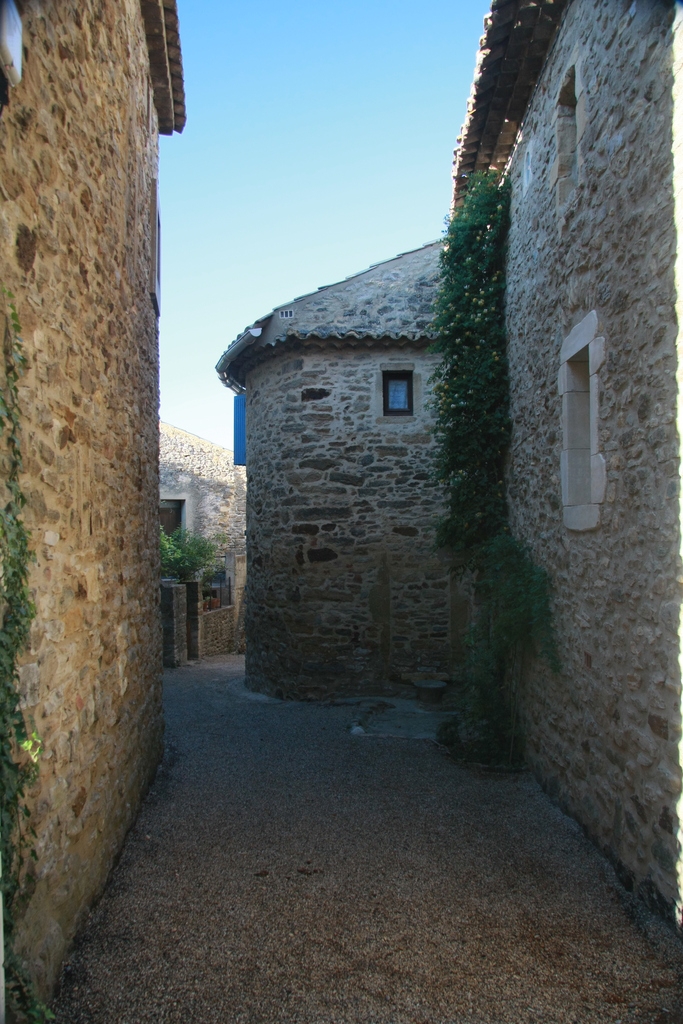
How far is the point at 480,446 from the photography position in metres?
6.43

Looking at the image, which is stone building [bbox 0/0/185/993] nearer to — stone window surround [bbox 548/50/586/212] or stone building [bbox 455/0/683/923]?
stone building [bbox 455/0/683/923]

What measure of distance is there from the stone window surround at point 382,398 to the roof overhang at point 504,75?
8.70 ft

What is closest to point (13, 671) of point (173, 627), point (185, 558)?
point (173, 627)

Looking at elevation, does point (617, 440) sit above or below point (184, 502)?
below

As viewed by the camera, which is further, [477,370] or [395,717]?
[395,717]

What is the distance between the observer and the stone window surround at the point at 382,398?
347 inches

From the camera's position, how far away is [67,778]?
2.84 m

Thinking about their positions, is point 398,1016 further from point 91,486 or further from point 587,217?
point 587,217

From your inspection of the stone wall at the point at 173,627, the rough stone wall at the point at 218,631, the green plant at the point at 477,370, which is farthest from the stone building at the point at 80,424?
the rough stone wall at the point at 218,631

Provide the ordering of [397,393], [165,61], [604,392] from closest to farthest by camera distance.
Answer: [604,392]
[165,61]
[397,393]

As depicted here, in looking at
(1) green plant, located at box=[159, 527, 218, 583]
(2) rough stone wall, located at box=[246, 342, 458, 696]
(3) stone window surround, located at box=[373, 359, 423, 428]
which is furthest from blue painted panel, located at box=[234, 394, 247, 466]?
(1) green plant, located at box=[159, 527, 218, 583]

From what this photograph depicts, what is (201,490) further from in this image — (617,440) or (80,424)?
(617,440)

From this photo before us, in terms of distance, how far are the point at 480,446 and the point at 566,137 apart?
2631mm

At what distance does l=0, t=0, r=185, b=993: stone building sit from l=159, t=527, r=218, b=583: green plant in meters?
10.0
